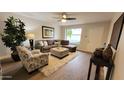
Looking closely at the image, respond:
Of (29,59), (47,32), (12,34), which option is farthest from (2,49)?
(47,32)

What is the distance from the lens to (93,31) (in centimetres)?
518

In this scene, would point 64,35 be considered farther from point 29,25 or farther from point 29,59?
point 29,59

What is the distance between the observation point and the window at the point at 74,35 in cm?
618

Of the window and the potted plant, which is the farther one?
the window

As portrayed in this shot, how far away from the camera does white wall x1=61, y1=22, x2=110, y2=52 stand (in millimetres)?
4719

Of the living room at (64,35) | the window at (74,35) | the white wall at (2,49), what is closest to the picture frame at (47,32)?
the living room at (64,35)

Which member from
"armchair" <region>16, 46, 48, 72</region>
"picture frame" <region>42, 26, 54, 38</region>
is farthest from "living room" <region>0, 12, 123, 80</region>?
"armchair" <region>16, 46, 48, 72</region>

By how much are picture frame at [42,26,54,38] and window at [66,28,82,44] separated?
5.26 ft

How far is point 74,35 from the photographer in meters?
6.44

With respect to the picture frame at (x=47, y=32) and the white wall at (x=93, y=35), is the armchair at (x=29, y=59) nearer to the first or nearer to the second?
the picture frame at (x=47, y=32)

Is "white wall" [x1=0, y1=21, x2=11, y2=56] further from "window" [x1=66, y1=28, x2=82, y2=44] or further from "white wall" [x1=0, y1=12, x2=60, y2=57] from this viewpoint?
"window" [x1=66, y1=28, x2=82, y2=44]

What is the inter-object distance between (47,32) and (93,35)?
11.4 ft
